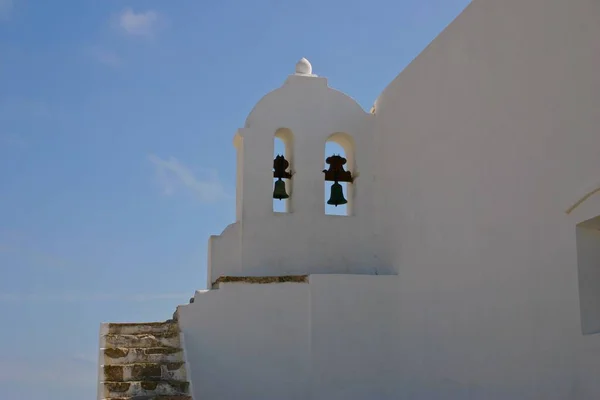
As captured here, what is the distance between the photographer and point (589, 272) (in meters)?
6.40

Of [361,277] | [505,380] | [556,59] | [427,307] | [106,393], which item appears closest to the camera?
[556,59]

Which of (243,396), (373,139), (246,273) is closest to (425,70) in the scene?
(373,139)

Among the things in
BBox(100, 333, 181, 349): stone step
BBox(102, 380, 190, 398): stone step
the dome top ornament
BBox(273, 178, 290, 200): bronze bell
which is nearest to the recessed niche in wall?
BBox(102, 380, 190, 398): stone step

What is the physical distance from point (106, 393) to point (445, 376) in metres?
3.07

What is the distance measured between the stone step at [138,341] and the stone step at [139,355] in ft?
0.34

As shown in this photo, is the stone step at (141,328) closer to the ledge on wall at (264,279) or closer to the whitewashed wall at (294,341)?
the whitewashed wall at (294,341)

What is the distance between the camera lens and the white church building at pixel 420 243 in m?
6.55

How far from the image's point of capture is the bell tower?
9820 millimetres

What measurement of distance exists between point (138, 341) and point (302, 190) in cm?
261

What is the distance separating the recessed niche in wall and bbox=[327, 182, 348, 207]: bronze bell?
162 inches

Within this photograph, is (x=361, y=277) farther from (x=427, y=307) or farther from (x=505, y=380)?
(x=505, y=380)

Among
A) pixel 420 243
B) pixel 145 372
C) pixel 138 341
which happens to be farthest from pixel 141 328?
pixel 420 243

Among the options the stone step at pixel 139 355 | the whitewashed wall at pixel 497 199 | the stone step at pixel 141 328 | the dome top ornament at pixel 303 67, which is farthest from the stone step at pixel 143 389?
the dome top ornament at pixel 303 67

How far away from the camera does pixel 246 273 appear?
31.8 ft
